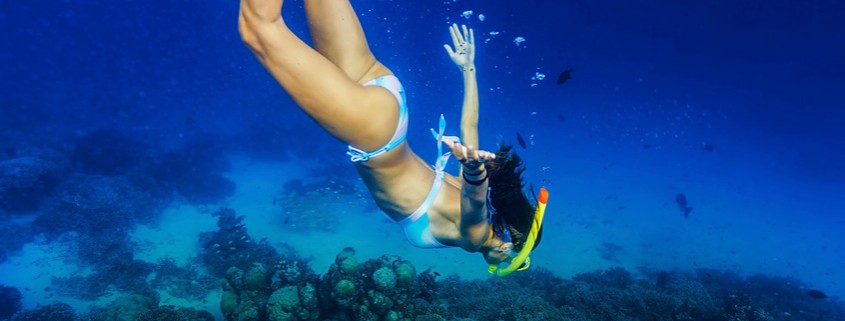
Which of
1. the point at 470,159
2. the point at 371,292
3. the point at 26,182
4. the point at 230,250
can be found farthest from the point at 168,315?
the point at 26,182

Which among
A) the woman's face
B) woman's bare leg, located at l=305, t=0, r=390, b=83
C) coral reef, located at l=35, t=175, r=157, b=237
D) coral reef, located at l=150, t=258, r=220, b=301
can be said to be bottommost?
the woman's face

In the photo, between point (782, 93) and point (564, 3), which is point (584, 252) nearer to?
point (564, 3)

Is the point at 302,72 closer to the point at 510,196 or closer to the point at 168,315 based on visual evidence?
the point at 510,196

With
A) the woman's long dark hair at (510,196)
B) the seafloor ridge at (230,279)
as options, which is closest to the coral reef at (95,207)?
the seafloor ridge at (230,279)

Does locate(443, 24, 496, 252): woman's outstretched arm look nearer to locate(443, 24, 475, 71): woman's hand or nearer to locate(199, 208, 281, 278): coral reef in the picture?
locate(443, 24, 475, 71): woman's hand

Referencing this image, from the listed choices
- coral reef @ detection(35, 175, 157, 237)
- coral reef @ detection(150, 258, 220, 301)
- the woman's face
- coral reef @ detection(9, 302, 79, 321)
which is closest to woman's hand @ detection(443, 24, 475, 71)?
the woman's face

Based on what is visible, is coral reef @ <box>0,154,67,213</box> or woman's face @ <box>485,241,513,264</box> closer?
woman's face @ <box>485,241,513,264</box>

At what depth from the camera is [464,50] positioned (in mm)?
4539

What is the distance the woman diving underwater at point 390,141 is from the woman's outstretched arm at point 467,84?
2 cm

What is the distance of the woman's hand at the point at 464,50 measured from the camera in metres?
4.43

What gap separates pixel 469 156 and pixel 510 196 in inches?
Answer: 42.5

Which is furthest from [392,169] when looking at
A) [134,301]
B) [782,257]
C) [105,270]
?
[782,257]

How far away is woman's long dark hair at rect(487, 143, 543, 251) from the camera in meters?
3.01

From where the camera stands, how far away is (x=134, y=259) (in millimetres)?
12477
